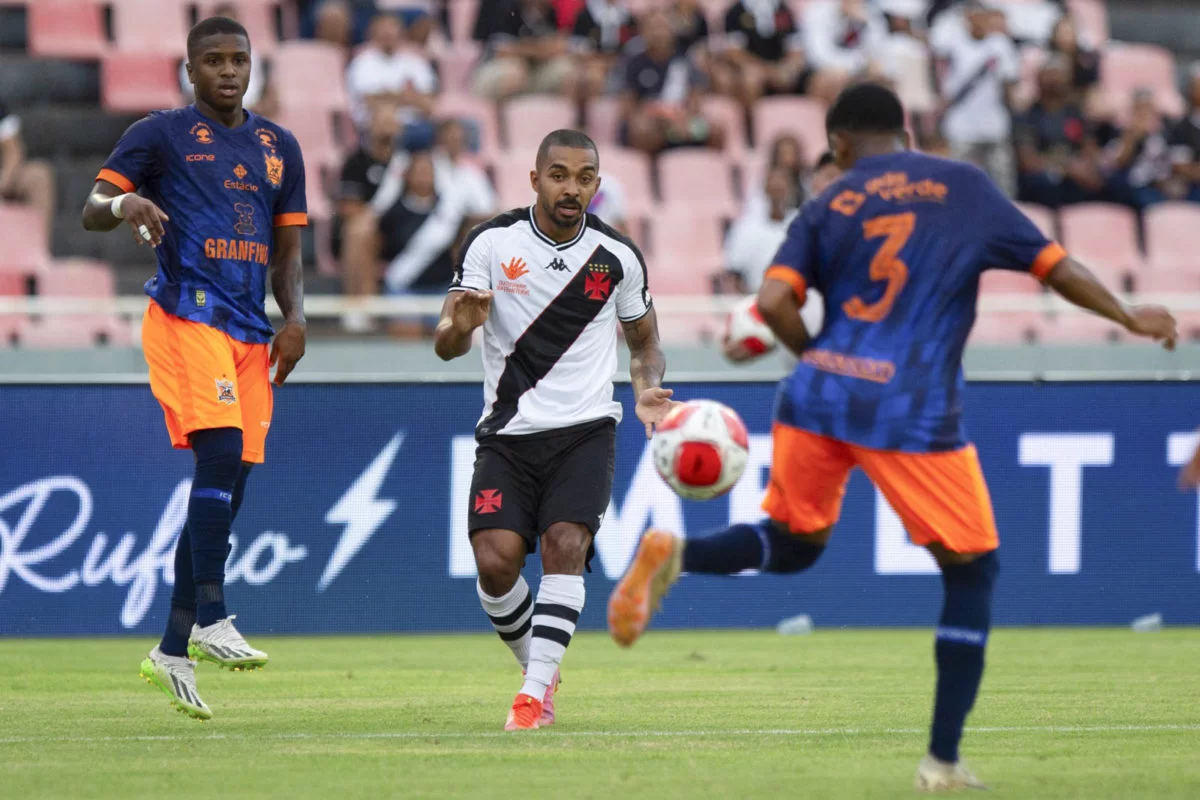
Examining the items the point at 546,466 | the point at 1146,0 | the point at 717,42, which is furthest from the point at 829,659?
the point at 1146,0

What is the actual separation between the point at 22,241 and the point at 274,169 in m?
7.19

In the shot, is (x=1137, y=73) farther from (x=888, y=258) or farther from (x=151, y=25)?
(x=888, y=258)

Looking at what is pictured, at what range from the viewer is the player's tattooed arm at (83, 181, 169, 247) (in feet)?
22.0

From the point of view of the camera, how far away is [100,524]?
11.2m

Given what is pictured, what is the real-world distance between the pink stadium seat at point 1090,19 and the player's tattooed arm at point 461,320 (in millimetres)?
14114

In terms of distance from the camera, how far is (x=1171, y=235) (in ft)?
54.2

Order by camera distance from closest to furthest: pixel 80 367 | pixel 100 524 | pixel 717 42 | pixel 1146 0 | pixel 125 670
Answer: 1. pixel 125 670
2. pixel 100 524
3. pixel 80 367
4. pixel 717 42
5. pixel 1146 0

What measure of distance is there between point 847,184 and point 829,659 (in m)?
4.80

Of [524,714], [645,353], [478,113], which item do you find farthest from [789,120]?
[524,714]

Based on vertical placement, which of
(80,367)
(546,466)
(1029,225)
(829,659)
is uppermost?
(1029,225)

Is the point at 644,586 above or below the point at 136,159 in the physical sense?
below

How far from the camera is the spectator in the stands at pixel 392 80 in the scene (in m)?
15.3

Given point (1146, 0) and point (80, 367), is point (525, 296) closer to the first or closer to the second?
point (80, 367)

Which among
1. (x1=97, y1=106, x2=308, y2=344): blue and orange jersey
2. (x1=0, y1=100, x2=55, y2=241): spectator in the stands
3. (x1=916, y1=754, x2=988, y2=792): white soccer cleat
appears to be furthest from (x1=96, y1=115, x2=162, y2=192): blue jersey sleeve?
(x1=0, y1=100, x2=55, y2=241): spectator in the stands
